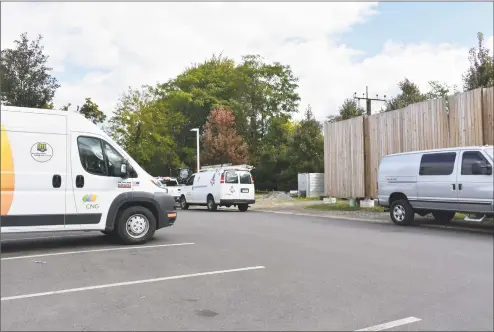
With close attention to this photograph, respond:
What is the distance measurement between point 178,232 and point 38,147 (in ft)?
14.6

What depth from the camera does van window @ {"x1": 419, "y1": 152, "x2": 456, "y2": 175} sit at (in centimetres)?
1070

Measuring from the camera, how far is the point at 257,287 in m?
5.27

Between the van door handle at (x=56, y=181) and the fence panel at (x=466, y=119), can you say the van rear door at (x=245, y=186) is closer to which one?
the fence panel at (x=466, y=119)

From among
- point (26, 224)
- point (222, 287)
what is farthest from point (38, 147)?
point (222, 287)

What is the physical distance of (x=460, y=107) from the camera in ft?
44.8

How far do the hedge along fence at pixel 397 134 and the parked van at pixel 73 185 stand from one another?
9450 mm

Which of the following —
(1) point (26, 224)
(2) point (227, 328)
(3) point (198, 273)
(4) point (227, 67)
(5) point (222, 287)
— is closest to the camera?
(2) point (227, 328)

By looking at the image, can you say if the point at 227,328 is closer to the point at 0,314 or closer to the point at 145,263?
the point at 0,314

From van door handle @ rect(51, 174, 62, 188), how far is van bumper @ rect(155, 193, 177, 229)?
191 centimetres

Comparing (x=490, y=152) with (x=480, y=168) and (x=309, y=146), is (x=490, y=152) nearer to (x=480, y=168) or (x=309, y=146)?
(x=480, y=168)

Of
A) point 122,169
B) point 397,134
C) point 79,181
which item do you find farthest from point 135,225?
point 397,134

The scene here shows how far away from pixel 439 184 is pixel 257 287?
711 centimetres

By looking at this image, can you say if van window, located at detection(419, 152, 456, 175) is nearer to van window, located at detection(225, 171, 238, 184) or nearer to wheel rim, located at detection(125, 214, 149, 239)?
wheel rim, located at detection(125, 214, 149, 239)

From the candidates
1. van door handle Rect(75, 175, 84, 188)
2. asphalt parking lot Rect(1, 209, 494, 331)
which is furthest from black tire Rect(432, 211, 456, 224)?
van door handle Rect(75, 175, 84, 188)
